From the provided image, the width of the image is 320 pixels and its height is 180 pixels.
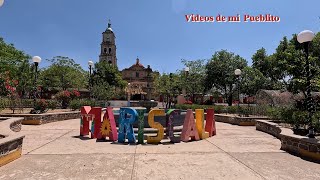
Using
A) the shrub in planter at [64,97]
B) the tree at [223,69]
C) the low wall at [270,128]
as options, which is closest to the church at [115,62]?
the tree at [223,69]

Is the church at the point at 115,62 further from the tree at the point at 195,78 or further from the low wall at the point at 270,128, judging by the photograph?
the low wall at the point at 270,128

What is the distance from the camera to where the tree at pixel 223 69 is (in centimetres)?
3653

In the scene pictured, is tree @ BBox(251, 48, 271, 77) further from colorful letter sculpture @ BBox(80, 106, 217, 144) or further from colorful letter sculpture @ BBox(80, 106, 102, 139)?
colorful letter sculpture @ BBox(80, 106, 102, 139)

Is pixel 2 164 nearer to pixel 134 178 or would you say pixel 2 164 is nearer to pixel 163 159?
pixel 134 178

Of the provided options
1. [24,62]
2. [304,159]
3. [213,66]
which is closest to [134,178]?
[304,159]

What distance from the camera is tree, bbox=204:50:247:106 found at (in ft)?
120

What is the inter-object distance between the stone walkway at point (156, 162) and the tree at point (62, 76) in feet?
137

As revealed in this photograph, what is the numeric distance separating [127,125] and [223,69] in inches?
1201

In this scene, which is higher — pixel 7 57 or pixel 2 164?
pixel 7 57

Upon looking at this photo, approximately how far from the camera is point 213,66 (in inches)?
1463

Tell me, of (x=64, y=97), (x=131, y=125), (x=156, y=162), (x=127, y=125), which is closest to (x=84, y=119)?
(x=127, y=125)

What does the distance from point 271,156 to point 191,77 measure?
33325mm

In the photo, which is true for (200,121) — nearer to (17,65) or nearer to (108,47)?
(17,65)

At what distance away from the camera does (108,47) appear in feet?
268
